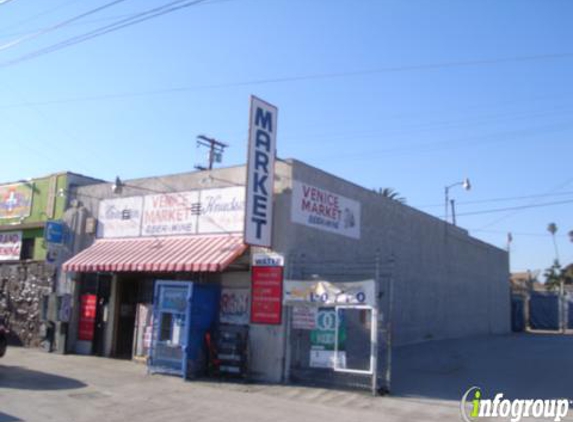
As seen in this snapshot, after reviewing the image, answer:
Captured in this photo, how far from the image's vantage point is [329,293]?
13.1 m

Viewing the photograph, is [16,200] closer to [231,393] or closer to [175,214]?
[175,214]

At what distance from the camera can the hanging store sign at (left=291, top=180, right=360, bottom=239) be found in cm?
1493

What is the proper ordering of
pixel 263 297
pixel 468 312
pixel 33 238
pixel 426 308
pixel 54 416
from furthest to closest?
pixel 468 312 < pixel 426 308 < pixel 33 238 < pixel 263 297 < pixel 54 416

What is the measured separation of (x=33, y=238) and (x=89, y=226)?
3483 millimetres

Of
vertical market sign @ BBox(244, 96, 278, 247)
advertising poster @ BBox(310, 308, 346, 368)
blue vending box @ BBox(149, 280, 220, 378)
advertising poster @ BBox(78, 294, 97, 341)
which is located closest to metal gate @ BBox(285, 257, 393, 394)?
advertising poster @ BBox(310, 308, 346, 368)

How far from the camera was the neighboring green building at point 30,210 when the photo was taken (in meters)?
20.1

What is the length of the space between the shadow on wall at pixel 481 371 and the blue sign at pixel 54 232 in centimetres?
1152

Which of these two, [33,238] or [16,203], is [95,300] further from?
[16,203]

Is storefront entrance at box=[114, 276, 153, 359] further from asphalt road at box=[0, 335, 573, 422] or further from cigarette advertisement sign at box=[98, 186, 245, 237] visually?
cigarette advertisement sign at box=[98, 186, 245, 237]

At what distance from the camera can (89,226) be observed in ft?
62.6

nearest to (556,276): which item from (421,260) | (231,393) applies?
(421,260)

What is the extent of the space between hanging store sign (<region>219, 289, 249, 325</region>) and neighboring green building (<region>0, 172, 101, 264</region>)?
802cm

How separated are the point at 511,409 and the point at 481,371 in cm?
498

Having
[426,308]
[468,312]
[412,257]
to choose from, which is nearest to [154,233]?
[412,257]
